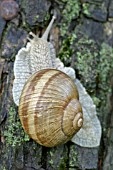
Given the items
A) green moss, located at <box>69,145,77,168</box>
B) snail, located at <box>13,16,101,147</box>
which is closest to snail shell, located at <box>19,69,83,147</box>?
snail, located at <box>13,16,101,147</box>

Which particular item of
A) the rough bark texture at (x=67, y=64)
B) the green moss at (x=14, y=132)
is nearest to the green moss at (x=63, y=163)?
the rough bark texture at (x=67, y=64)

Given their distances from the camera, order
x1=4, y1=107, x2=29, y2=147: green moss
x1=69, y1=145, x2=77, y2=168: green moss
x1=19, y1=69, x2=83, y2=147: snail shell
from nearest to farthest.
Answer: x1=19, y1=69, x2=83, y2=147: snail shell < x1=4, y1=107, x2=29, y2=147: green moss < x1=69, y1=145, x2=77, y2=168: green moss

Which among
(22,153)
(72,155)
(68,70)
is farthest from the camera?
(68,70)

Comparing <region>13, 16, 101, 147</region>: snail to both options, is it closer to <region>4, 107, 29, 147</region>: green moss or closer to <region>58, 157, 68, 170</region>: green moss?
<region>4, 107, 29, 147</region>: green moss

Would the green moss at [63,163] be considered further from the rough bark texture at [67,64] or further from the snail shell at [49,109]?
the snail shell at [49,109]

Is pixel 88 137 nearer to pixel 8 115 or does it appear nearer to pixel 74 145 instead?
pixel 74 145

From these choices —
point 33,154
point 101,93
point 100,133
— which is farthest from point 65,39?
point 33,154

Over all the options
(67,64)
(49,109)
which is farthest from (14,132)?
(67,64)
